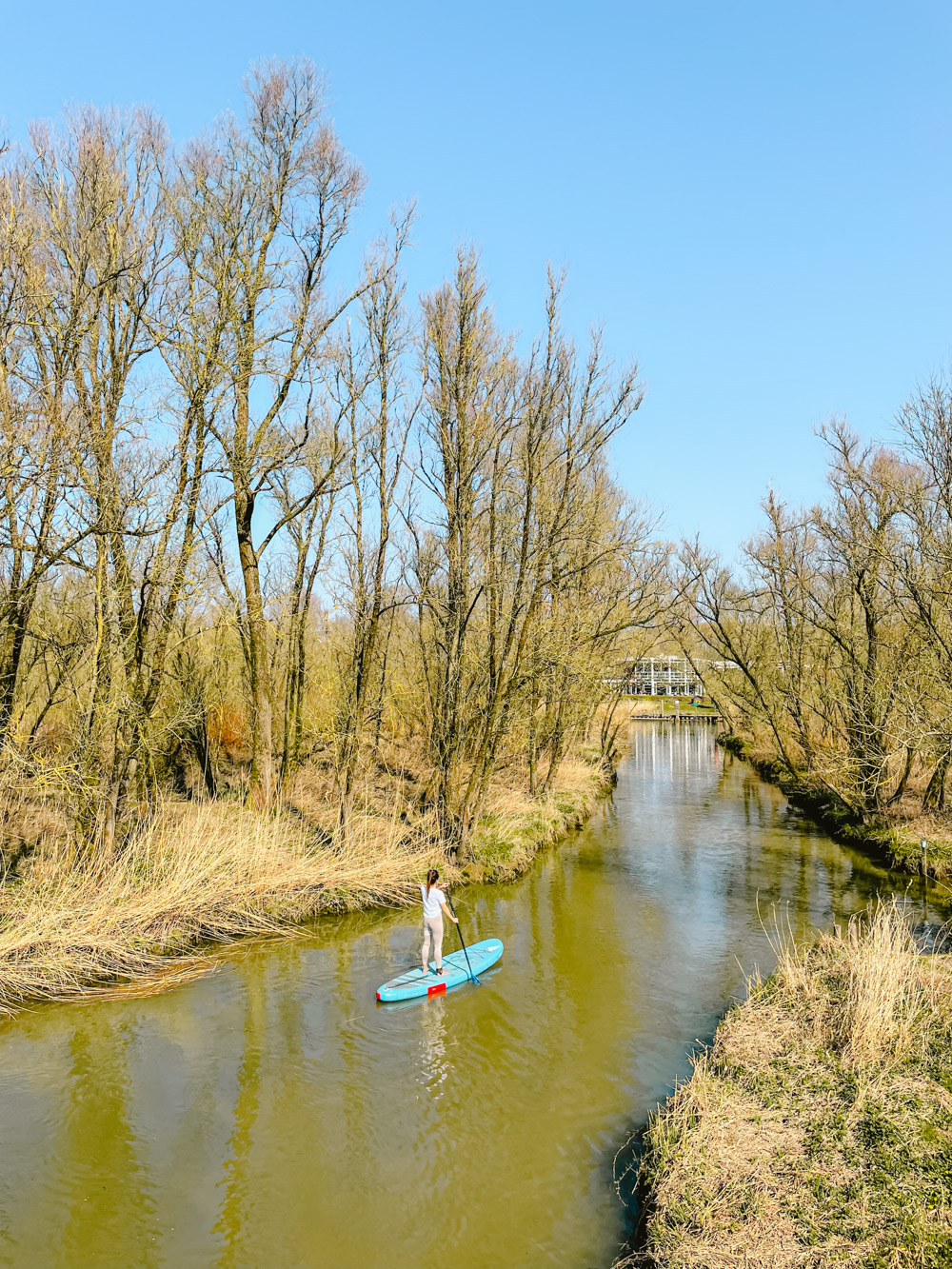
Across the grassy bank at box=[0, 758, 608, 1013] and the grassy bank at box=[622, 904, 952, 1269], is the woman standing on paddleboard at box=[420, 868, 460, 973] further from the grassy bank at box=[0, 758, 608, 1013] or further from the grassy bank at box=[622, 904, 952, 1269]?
the grassy bank at box=[622, 904, 952, 1269]

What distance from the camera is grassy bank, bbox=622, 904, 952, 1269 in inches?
202

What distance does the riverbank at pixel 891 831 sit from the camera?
621 inches

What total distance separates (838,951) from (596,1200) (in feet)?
15.4

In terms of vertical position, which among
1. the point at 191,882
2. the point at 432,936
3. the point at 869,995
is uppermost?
the point at 191,882

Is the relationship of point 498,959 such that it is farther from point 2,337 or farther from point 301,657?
point 2,337

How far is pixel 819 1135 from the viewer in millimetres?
6219

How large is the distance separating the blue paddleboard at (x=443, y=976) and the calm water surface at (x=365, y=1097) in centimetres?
17

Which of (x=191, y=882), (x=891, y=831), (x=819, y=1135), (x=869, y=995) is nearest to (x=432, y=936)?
(x=191, y=882)

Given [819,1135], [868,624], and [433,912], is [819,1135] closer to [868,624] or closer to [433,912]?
[433,912]

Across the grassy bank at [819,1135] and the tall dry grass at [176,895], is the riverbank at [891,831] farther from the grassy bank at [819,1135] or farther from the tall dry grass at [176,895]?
the tall dry grass at [176,895]

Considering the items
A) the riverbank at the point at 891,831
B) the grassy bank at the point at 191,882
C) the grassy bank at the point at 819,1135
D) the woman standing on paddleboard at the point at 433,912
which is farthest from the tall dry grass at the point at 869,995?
the grassy bank at the point at 191,882

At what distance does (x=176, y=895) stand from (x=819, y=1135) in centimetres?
890

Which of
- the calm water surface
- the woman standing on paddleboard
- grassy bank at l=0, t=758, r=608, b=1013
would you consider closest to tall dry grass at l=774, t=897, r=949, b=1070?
the calm water surface

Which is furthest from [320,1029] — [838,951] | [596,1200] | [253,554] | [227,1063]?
[253,554]
